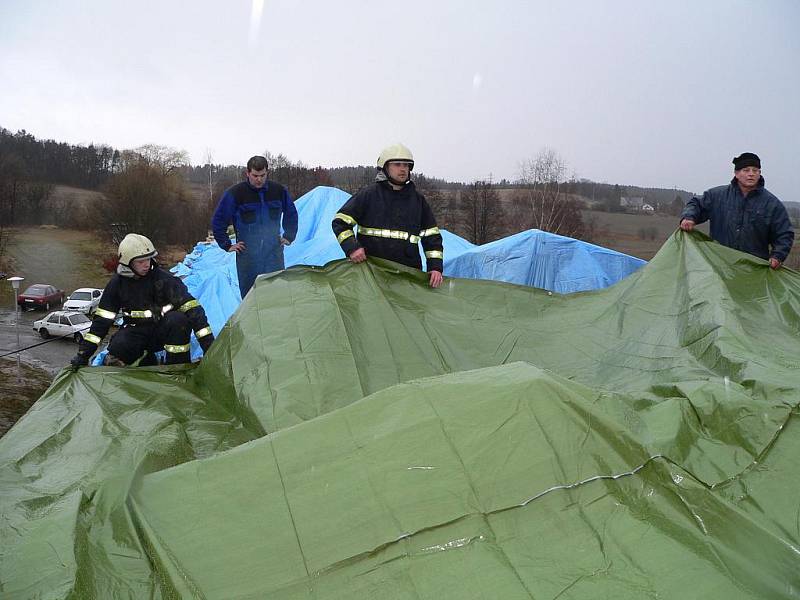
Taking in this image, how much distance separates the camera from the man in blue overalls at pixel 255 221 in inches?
213

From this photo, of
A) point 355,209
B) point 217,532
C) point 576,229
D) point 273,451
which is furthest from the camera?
point 576,229

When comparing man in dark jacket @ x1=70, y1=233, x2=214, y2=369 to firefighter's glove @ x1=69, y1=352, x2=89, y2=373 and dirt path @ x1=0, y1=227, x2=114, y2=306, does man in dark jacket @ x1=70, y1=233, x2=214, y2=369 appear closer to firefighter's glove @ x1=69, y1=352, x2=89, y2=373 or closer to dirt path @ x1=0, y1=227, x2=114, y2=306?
firefighter's glove @ x1=69, y1=352, x2=89, y2=373

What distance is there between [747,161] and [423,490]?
168 inches

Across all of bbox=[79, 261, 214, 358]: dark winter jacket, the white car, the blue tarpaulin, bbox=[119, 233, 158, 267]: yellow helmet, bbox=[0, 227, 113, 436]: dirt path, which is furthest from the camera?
the white car

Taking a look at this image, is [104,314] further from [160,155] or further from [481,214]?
[160,155]

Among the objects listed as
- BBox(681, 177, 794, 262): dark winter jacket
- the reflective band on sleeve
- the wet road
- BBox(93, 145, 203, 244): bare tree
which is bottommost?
the wet road

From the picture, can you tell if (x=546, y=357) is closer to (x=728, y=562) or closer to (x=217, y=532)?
(x=728, y=562)

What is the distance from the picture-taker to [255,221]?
5.58 m

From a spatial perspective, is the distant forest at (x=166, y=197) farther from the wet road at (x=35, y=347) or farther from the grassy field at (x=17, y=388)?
the grassy field at (x=17, y=388)

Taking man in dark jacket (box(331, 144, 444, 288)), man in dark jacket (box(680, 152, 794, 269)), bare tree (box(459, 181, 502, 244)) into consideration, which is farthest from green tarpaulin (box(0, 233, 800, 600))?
bare tree (box(459, 181, 502, 244))

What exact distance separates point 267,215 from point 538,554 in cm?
457

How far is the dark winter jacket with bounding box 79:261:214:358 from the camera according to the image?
4.38 metres

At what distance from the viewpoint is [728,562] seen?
1.72m

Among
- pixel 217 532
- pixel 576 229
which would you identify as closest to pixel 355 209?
pixel 217 532
